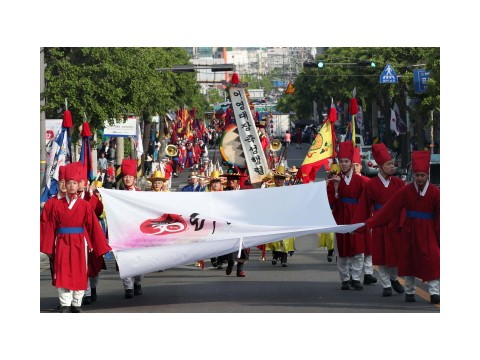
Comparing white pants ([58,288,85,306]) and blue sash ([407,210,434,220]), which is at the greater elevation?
blue sash ([407,210,434,220])

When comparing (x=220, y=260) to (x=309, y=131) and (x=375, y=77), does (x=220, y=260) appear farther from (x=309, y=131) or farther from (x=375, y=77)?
(x=309, y=131)

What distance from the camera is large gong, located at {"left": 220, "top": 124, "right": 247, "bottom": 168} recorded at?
985 inches

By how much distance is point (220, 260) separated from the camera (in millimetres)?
18250

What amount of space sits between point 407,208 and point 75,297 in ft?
12.9

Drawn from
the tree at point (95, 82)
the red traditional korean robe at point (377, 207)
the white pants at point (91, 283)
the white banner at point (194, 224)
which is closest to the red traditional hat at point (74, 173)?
the white banner at point (194, 224)

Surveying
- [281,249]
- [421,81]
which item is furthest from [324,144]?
[421,81]

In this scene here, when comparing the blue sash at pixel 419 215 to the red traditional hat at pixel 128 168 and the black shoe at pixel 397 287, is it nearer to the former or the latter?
the black shoe at pixel 397 287

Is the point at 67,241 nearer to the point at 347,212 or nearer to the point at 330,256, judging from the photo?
the point at 347,212

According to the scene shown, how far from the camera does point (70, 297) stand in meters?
13.2

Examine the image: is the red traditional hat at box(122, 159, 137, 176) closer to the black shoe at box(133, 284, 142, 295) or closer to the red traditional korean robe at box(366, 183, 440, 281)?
the black shoe at box(133, 284, 142, 295)

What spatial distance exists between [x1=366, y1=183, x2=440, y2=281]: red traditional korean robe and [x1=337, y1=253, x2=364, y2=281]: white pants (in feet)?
4.61

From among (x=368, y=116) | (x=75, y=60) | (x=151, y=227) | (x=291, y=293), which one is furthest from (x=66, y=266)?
(x=368, y=116)

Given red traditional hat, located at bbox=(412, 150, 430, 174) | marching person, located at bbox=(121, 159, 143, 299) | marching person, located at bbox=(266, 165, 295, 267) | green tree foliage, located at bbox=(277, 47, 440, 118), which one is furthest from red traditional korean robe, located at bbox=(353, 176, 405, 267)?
green tree foliage, located at bbox=(277, 47, 440, 118)

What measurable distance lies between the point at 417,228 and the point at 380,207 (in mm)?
1233
